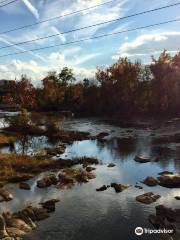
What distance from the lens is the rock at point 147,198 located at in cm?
2181

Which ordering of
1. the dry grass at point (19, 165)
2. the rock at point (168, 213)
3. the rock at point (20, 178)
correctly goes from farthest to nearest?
the dry grass at point (19, 165), the rock at point (20, 178), the rock at point (168, 213)

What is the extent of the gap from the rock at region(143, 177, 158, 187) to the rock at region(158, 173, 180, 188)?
14.9 inches

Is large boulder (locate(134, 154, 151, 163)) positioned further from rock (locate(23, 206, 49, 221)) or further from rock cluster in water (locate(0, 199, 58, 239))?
rock (locate(23, 206, 49, 221))

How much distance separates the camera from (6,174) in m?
27.8

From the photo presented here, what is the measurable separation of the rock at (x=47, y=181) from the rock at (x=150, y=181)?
6891mm

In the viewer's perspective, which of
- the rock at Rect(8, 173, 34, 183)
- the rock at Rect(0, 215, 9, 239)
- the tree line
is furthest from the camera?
the tree line

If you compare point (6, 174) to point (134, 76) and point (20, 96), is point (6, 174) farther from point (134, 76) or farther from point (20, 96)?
point (134, 76)

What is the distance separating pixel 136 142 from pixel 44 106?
259ft

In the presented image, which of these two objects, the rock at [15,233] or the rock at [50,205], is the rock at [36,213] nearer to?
the rock at [50,205]

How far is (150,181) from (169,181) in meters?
1.42

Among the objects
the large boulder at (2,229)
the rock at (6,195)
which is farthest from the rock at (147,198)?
the large boulder at (2,229)

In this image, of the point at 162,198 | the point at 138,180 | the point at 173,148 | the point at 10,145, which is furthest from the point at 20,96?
the point at 162,198

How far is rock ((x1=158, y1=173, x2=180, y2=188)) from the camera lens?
25.6 metres

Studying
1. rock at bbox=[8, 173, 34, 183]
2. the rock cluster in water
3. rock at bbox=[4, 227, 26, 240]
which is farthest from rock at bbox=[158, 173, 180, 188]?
rock at bbox=[4, 227, 26, 240]
